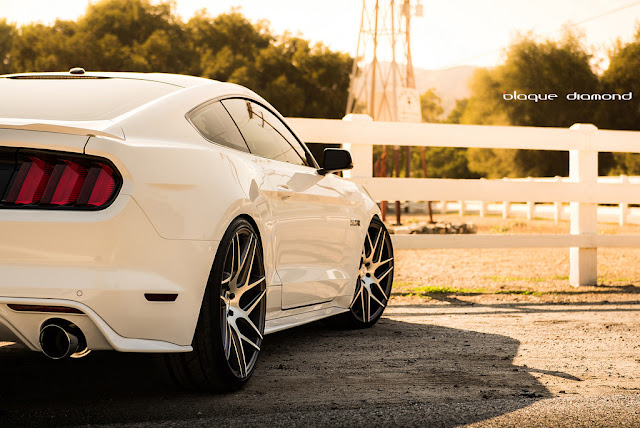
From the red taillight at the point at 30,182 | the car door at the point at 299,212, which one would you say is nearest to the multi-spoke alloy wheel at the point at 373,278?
the car door at the point at 299,212

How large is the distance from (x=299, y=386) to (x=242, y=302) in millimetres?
500

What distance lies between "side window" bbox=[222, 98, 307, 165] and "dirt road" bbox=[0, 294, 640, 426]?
120 centimetres

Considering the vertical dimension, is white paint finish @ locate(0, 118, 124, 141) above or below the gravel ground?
above

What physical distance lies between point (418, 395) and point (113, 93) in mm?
2056

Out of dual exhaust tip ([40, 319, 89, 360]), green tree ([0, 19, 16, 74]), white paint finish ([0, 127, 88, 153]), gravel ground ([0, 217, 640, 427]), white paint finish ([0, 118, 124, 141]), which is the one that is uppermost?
green tree ([0, 19, 16, 74])

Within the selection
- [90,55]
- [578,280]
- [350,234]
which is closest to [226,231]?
[350,234]

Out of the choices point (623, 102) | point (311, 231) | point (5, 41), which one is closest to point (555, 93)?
point (623, 102)

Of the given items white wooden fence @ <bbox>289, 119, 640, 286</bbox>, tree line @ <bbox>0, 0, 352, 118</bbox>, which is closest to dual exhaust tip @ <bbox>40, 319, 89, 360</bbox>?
white wooden fence @ <bbox>289, 119, 640, 286</bbox>

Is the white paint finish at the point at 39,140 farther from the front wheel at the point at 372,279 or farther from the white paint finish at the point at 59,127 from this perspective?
the front wheel at the point at 372,279

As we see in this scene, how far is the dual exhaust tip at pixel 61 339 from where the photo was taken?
137 inches

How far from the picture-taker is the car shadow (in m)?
3.68

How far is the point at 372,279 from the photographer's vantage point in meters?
6.55

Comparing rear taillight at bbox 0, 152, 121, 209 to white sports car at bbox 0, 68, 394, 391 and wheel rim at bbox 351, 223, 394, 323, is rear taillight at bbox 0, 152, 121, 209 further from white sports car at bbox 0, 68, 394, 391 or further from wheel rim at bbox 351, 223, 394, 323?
wheel rim at bbox 351, 223, 394, 323

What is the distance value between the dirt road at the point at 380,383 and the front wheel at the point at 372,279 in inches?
4.5
